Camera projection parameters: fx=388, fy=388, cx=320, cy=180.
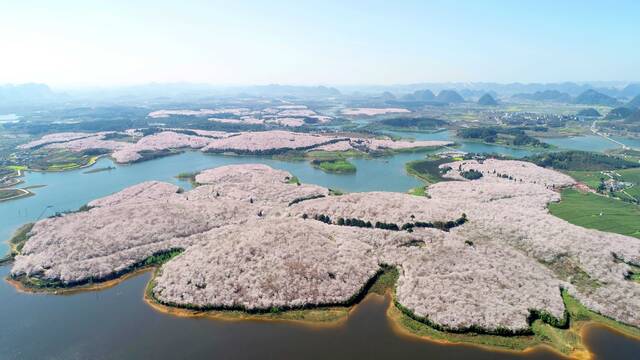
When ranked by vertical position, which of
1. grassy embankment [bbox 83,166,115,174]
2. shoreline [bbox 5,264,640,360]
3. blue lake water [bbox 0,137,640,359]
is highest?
grassy embankment [bbox 83,166,115,174]

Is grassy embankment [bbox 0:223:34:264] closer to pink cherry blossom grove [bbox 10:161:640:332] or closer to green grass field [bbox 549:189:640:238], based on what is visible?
pink cherry blossom grove [bbox 10:161:640:332]

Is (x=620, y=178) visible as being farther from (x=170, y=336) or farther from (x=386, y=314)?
(x=170, y=336)

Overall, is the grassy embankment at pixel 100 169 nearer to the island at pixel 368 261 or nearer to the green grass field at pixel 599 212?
the island at pixel 368 261

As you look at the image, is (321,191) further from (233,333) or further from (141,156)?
(141,156)

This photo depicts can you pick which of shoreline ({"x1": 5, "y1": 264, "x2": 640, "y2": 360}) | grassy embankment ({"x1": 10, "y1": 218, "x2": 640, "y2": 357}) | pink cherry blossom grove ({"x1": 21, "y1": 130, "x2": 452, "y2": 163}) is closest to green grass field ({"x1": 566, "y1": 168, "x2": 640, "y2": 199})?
pink cherry blossom grove ({"x1": 21, "y1": 130, "x2": 452, "y2": 163})

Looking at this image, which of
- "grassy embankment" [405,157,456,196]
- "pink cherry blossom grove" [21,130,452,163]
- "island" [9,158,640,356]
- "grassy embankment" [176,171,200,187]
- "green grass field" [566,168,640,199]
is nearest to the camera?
"island" [9,158,640,356]

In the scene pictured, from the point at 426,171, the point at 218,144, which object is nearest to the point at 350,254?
the point at 426,171
